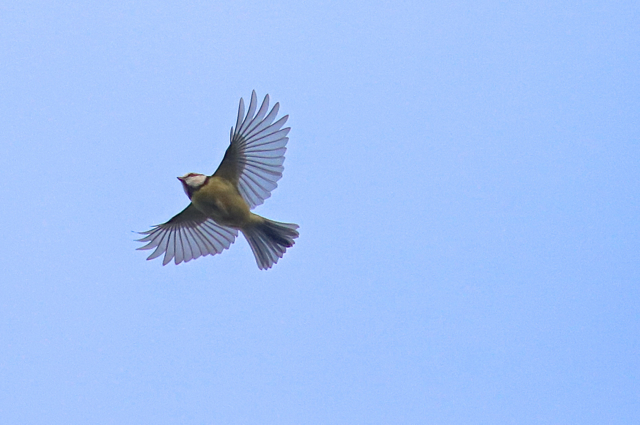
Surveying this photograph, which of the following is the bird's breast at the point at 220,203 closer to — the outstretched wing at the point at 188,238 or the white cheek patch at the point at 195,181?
the white cheek patch at the point at 195,181

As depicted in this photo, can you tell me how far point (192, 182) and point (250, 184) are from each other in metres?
0.50

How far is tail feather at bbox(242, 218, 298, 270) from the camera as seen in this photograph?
26.8 feet

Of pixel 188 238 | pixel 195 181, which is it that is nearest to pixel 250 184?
pixel 195 181

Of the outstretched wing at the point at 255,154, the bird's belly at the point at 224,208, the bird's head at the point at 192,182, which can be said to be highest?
the outstretched wing at the point at 255,154

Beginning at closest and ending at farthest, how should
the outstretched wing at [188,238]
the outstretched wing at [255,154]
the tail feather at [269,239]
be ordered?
the outstretched wing at [255,154], the tail feather at [269,239], the outstretched wing at [188,238]

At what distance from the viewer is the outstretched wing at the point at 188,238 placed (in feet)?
28.6

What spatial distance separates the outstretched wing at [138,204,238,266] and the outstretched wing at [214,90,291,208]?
72 cm

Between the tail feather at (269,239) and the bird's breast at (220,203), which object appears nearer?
the bird's breast at (220,203)

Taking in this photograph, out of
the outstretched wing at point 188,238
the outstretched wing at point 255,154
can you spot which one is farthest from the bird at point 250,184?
the outstretched wing at point 188,238

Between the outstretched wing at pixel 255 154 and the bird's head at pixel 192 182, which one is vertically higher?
the outstretched wing at pixel 255 154

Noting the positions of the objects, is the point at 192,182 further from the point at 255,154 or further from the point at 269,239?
the point at 269,239

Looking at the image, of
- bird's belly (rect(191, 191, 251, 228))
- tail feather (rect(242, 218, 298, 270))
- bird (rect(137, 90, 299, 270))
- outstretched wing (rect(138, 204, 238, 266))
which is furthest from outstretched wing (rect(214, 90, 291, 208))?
outstretched wing (rect(138, 204, 238, 266))

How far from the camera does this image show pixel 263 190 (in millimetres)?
7996

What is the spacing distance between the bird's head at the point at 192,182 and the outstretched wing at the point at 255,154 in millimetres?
201
